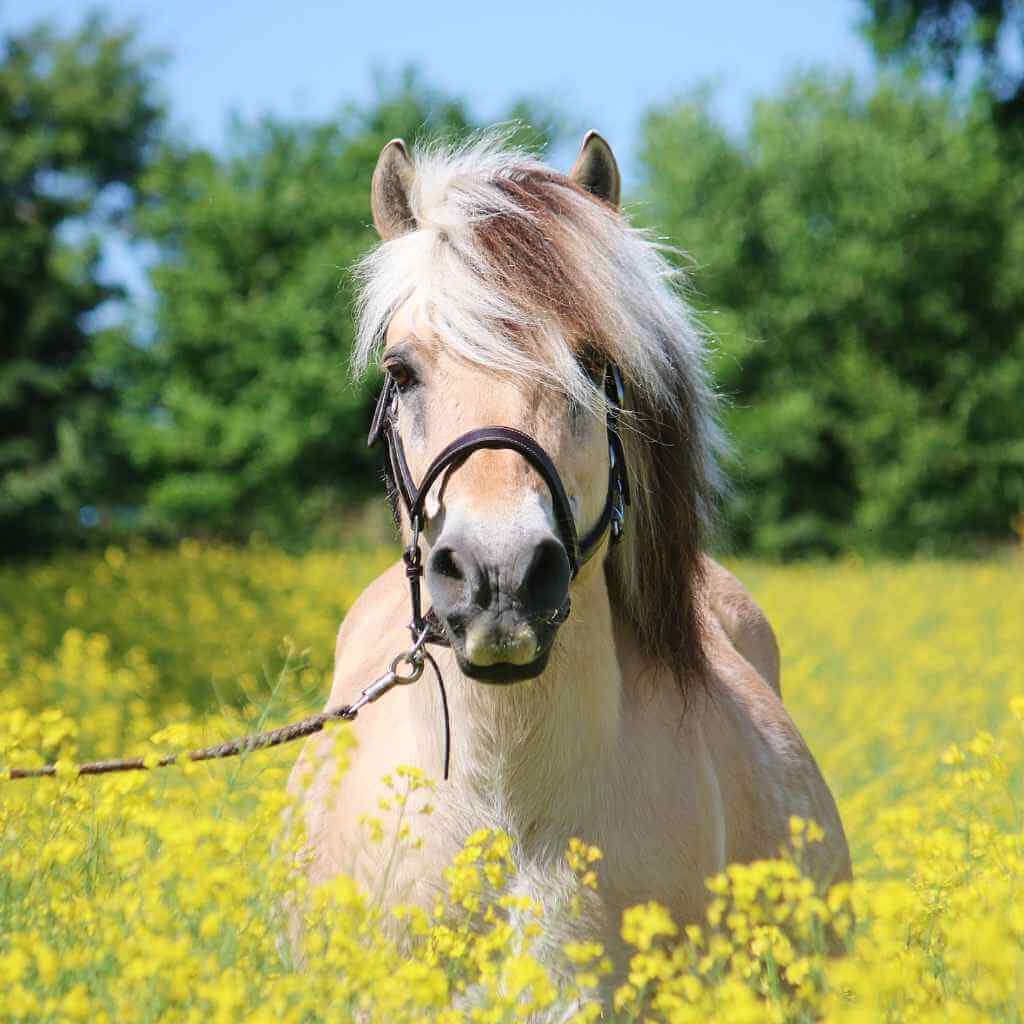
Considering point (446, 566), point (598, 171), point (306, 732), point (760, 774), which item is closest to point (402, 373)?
point (446, 566)

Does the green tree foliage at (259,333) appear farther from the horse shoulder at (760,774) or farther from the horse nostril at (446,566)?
the horse nostril at (446,566)

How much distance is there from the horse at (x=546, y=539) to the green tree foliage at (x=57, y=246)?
828 inches

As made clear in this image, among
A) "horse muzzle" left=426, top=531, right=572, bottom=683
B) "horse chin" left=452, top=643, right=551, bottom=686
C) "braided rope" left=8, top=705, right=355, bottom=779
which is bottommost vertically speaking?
"braided rope" left=8, top=705, right=355, bottom=779

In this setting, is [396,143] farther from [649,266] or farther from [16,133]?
[16,133]

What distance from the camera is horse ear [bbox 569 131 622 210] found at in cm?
319

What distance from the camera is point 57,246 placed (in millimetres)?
29219

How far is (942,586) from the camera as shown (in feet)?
51.5

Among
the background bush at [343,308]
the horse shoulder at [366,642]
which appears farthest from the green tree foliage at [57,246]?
the horse shoulder at [366,642]

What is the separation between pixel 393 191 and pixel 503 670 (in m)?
1.38

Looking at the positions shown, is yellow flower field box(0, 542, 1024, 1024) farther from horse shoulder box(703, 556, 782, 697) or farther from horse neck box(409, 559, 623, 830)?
horse shoulder box(703, 556, 782, 697)

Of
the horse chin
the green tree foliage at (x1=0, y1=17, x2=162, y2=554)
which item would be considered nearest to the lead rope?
the horse chin

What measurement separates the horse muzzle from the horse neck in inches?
12.4

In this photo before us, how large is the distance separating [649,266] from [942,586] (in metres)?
13.9

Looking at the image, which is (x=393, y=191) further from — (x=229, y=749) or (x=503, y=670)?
(x=229, y=749)
